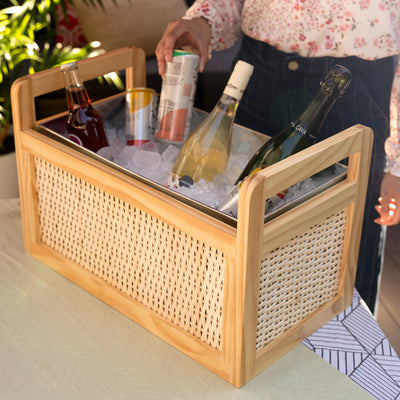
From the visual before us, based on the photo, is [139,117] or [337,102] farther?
[337,102]

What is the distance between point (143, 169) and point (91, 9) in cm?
193

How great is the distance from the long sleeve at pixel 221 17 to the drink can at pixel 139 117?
0.28m

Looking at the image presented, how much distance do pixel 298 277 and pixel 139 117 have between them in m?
0.45

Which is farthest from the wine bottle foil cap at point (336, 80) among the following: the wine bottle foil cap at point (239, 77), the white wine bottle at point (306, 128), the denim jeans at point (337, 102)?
the denim jeans at point (337, 102)

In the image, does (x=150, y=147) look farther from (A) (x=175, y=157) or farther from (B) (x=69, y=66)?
(B) (x=69, y=66)

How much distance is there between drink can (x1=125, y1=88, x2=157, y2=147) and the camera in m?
1.12

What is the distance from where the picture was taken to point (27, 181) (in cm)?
111

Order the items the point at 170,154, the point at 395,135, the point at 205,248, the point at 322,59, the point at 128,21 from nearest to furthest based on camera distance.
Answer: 1. the point at 205,248
2. the point at 170,154
3. the point at 395,135
4. the point at 322,59
5. the point at 128,21

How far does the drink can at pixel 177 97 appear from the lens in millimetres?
1064

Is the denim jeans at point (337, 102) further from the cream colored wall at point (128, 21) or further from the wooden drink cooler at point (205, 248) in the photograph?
the cream colored wall at point (128, 21)

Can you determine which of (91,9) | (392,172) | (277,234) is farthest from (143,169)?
(91,9)

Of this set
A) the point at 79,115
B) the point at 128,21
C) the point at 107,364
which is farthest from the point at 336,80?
the point at 128,21

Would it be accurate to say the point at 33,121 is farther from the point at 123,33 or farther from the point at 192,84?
the point at 123,33

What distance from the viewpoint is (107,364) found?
0.89 m
